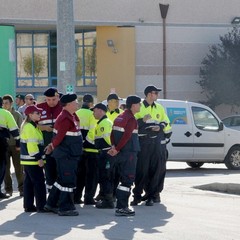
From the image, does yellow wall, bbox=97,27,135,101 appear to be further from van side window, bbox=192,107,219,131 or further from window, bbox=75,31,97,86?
van side window, bbox=192,107,219,131

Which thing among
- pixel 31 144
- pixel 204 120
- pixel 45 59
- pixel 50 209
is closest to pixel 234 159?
pixel 204 120

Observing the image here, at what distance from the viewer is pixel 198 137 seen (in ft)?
70.1

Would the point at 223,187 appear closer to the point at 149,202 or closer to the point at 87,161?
the point at 149,202

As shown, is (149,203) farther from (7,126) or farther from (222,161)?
(222,161)

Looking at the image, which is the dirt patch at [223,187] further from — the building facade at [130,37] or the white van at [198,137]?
the building facade at [130,37]

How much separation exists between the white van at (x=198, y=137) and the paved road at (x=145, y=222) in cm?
536

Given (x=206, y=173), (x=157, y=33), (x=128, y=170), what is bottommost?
(x=206, y=173)

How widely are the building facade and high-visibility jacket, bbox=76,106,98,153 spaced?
1002 inches

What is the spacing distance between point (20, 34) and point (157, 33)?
696cm

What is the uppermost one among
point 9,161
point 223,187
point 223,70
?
point 223,70

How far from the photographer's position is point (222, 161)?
21.9 meters

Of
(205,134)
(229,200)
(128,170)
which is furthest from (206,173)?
(128,170)

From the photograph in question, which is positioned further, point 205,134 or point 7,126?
point 205,134

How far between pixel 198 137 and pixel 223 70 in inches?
772
